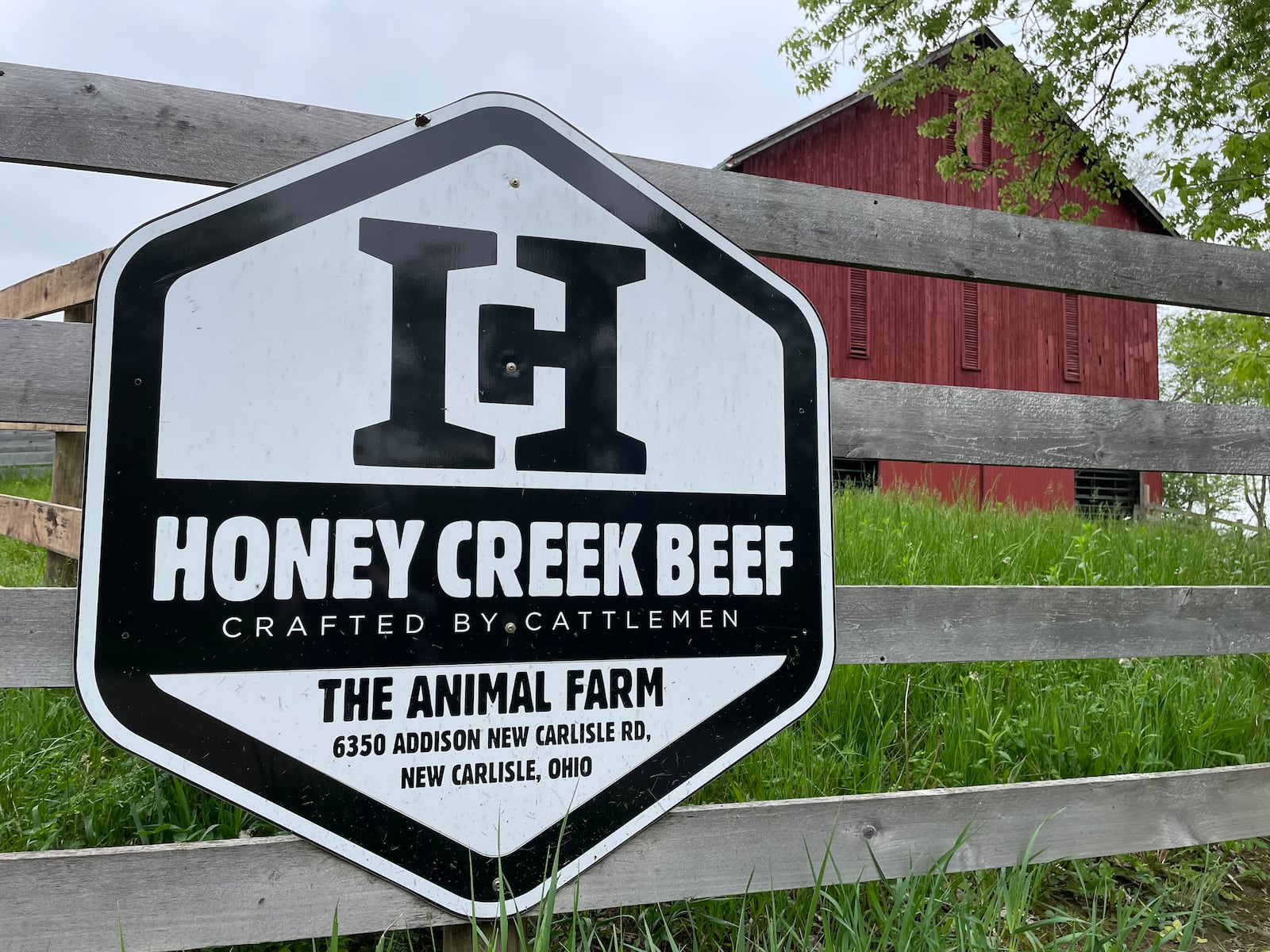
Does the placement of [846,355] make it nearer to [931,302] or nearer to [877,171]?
[931,302]

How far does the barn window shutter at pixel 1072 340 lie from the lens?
1477 centimetres

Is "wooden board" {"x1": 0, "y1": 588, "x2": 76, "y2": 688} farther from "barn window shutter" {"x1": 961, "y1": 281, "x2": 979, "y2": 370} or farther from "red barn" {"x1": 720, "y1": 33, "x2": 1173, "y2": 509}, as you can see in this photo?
"barn window shutter" {"x1": 961, "y1": 281, "x2": 979, "y2": 370}

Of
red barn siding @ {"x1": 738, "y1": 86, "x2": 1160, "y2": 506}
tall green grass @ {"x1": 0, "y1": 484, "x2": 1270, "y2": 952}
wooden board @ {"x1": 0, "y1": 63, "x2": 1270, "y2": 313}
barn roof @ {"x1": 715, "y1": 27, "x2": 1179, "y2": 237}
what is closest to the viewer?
wooden board @ {"x1": 0, "y1": 63, "x2": 1270, "y2": 313}

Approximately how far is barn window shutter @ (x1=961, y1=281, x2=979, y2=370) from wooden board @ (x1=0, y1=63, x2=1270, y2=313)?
1221cm

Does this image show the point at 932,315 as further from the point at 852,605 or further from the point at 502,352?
the point at 502,352

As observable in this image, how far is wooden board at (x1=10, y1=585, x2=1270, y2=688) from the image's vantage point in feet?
6.36

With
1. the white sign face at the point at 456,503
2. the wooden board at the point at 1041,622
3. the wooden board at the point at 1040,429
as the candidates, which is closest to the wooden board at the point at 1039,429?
the wooden board at the point at 1040,429

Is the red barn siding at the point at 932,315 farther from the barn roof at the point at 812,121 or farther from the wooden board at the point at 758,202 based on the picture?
the wooden board at the point at 758,202

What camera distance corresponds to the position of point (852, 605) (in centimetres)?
193

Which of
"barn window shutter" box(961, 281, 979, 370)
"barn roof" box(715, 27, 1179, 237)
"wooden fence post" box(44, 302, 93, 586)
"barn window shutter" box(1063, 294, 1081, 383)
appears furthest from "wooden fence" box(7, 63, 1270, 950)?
"barn window shutter" box(1063, 294, 1081, 383)

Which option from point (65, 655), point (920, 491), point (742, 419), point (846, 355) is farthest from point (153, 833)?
point (846, 355)

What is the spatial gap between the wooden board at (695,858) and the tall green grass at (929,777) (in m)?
0.08

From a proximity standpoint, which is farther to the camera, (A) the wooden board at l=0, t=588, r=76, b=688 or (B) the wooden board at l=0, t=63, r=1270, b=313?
(B) the wooden board at l=0, t=63, r=1270, b=313

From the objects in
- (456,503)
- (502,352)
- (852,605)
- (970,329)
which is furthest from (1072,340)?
(456,503)
